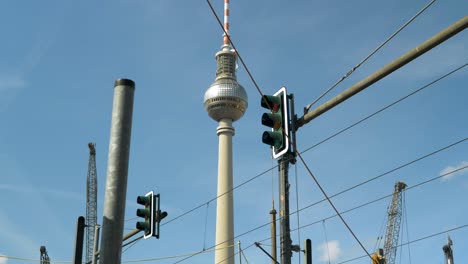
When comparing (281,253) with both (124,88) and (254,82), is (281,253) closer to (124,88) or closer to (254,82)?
(254,82)

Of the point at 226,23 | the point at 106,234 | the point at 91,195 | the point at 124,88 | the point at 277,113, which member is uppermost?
the point at 226,23

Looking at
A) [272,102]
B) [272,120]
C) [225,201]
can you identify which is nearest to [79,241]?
[272,120]

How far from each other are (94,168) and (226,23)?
3483cm

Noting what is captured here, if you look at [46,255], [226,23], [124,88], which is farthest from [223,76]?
[124,88]

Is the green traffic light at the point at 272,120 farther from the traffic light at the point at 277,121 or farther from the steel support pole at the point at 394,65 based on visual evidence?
the steel support pole at the point at 394,65

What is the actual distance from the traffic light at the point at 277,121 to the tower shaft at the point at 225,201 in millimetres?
81999

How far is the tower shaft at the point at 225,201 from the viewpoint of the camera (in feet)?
330

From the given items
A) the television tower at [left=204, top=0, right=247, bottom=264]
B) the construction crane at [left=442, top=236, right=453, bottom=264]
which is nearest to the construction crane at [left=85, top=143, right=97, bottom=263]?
the television tower at [left=204, top=0, right=247, bottom=264]

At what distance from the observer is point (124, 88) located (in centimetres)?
741

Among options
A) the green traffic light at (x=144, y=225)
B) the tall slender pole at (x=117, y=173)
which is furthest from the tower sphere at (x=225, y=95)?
the tall slender pole at (x=117, y=173)

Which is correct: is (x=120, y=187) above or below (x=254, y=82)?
below

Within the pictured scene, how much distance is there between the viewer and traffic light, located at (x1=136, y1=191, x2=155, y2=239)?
20.4 metres

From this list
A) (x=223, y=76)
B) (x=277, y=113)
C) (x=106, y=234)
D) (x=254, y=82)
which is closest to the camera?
(x=106, y=234)

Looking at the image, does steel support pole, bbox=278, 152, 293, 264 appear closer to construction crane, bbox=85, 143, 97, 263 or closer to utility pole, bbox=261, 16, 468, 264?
utility pole, bbox=261, 16, 468, 264
